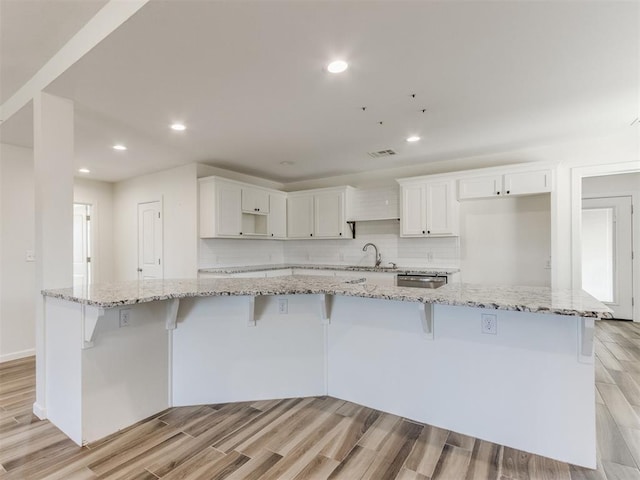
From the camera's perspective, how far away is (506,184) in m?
4.17

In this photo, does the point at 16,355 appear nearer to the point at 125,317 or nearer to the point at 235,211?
the point at 125,317

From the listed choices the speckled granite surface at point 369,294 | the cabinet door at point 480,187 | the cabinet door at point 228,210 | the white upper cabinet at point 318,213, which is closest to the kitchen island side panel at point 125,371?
the speckled granite surface at point 369,294

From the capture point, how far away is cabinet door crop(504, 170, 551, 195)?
13.1ft

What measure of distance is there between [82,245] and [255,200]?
3185mm

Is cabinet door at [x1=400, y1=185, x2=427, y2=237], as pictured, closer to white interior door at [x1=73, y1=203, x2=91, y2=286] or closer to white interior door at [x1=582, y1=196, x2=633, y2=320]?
white interior door at [x1=582, y1=196, x2=633, y2=320]

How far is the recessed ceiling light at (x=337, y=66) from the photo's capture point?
2232 mm

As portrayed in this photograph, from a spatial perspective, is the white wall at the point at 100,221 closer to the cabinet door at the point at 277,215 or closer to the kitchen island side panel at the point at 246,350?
the cabinet door at the point at 277,215

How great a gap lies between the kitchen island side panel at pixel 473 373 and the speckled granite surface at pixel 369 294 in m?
0.16

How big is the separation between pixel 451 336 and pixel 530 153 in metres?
3.26

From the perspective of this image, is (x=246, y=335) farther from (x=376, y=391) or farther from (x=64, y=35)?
(x=64, y=35)

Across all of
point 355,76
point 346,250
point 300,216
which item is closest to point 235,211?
point 300,216

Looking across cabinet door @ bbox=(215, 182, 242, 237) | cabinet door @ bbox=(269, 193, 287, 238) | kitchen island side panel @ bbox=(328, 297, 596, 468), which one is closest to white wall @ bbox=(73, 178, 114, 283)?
cabinet door @ bbox=(215, 182, 242, 237)

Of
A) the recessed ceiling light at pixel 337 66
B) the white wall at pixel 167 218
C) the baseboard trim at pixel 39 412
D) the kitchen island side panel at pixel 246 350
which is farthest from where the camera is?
the white wall at pixel 167 218

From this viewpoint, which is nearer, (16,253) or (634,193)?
(16,253)
